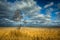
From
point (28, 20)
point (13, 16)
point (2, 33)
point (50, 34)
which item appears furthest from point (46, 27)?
point (2, 33)

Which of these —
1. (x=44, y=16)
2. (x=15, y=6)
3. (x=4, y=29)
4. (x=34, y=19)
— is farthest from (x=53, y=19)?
(x=4, y=29)

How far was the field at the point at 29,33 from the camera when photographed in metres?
2.96

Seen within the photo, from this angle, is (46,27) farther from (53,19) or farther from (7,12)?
(7,12)

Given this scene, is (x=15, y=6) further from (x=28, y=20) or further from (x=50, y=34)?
(x=50, y=34)

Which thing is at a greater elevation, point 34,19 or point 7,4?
point 7,4

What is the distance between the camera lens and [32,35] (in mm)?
2965

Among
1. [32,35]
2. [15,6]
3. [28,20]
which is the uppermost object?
[15,6]

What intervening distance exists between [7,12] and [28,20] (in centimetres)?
45

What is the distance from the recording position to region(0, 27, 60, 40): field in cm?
296

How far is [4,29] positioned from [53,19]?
985 millimetres

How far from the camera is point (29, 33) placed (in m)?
2.97

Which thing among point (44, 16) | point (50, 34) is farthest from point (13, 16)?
point (50, 34)

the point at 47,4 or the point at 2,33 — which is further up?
the point at 47,4

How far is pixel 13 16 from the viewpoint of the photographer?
3.02 m
